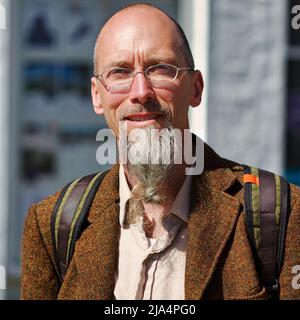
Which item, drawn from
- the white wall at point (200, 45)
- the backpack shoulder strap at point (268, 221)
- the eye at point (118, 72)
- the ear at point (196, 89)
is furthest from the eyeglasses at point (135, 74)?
the white wall at point (200, 45)

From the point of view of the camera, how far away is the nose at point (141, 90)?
241 cm

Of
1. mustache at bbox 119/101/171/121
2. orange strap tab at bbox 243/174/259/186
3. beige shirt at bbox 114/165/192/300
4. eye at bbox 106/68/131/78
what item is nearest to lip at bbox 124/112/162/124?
mustache at bbox 119/101/171/121

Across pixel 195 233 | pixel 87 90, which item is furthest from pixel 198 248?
pixel 87 90

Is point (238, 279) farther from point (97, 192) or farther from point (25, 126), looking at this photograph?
point (25, 126)

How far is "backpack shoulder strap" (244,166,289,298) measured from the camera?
93.3 inches

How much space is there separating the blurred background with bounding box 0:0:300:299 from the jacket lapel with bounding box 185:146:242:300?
2.71 metres

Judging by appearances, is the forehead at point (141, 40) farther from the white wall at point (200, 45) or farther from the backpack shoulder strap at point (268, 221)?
the white wall at point (200, 45)

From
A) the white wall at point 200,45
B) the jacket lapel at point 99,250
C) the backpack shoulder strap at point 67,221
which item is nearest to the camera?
the jacket lapel at point 99,250

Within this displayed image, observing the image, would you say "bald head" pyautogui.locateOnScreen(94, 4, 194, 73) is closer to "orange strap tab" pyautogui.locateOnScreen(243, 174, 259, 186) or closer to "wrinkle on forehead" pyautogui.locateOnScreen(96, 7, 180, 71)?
"wrinkle on forehead" pyautogui.locateOnScreen(96, 7, 180, 71)

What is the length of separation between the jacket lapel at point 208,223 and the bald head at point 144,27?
413mm

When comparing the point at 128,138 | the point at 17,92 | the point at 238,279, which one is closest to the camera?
the point at 238,279

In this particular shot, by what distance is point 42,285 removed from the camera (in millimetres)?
2619

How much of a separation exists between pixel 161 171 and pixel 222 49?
2.92 metres
